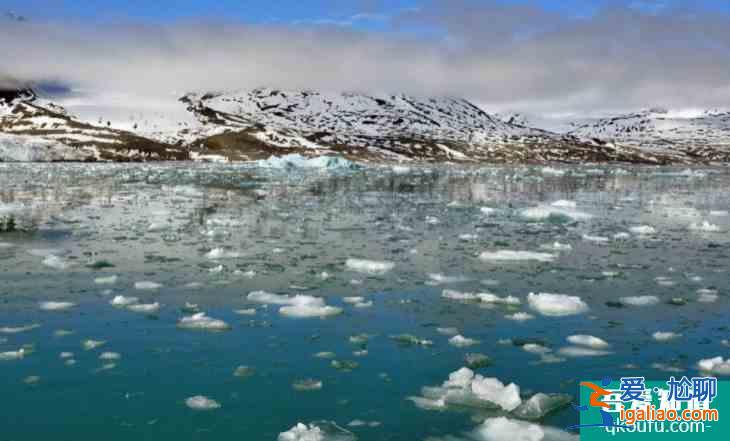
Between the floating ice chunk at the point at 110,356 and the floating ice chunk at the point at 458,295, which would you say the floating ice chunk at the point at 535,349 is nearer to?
the floating ice chunk at the point at 458,295

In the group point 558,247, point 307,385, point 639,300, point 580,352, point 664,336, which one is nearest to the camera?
point 307,385

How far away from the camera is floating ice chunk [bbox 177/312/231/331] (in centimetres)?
884

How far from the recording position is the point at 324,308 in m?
9.83

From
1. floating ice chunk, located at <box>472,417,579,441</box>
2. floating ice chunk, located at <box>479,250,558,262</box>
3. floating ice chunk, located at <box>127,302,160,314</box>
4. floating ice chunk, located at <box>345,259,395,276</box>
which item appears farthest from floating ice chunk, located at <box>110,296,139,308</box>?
floating ice chunk, located at <box>479,250,558,262</box>

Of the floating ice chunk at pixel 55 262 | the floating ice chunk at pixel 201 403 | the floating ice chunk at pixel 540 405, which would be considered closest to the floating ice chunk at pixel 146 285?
the floating ice chunk at pixel 55 262

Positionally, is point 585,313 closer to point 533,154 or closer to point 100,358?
point 100,358

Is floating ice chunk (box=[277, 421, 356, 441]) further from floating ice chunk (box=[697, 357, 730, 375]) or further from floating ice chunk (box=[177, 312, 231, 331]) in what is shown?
floating ice chunk (box=[697, 357, 730, 375])

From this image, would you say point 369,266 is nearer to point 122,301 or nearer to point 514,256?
point 514,256

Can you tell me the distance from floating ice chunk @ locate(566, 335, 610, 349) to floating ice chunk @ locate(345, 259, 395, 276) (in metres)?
4.62

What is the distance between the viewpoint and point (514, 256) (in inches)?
559

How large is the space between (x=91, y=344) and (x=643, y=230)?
1501cm

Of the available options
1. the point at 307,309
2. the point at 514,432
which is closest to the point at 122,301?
the point at 307,309

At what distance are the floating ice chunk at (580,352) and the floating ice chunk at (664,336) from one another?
967 mm

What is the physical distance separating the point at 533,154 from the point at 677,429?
536 feet
